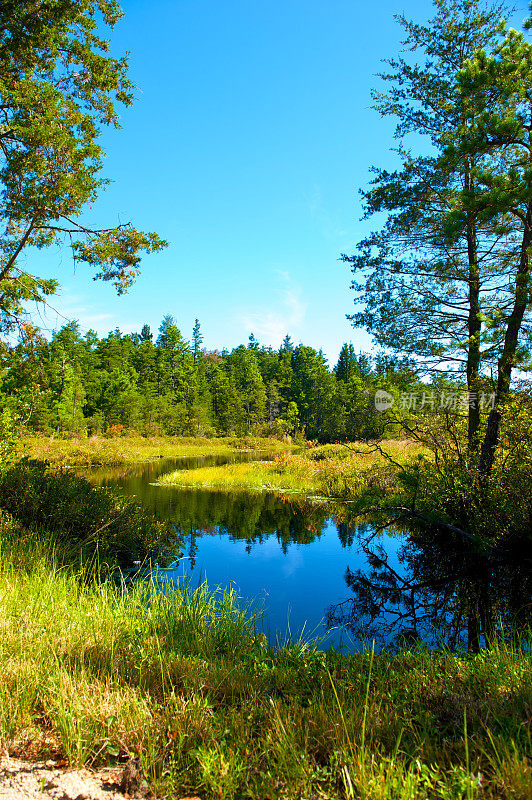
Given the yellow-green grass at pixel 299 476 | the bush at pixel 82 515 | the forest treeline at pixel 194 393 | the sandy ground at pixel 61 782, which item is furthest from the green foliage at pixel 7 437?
the forest treeline at pixel 194 393

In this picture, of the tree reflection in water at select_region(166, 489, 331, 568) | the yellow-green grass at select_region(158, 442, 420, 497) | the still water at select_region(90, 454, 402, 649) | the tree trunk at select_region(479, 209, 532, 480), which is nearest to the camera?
the still water at select_region(90, 454, 402, 649)

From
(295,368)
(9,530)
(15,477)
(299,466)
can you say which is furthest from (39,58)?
(295,368)

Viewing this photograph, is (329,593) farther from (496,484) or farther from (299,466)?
(299,466)

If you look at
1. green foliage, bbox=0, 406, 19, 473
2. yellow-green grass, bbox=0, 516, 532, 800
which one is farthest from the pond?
green foliage, bbox=0, 406, 19, 473

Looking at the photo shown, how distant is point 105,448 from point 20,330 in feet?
73.8

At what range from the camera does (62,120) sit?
27.5 ft

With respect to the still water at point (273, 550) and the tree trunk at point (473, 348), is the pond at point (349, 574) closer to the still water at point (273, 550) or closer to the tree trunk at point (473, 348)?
the still water at point (273, 550)

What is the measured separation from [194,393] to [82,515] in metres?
44.2

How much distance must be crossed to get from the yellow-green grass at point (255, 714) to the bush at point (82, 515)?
4272mm

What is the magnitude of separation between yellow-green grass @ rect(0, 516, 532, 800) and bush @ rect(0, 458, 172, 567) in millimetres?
4272

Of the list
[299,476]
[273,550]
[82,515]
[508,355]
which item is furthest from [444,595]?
[299,476]

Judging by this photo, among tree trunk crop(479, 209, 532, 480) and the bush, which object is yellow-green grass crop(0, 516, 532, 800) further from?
tree trunk crop(479, 209, 532, 480)

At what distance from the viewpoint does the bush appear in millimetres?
7883

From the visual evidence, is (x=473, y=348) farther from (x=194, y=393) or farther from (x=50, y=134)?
(x=194, y=393)
